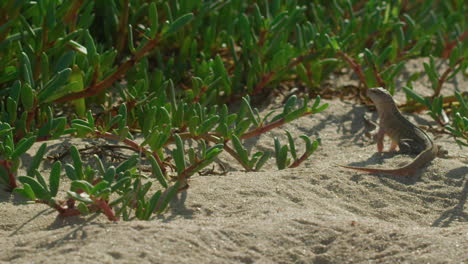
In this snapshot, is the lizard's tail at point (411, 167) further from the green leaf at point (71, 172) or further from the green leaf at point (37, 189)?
the green leaf at point (37, 189)

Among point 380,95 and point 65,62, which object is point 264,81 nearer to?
point 380,95

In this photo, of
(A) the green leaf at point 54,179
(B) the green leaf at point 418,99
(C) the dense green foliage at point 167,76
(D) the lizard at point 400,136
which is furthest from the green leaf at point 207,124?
(B) the green leaf at point 418,99

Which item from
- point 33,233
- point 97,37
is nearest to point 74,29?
point 97,37

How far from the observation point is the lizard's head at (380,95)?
4520 mm

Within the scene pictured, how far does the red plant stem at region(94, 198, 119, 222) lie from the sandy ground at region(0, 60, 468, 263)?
65 millimetres

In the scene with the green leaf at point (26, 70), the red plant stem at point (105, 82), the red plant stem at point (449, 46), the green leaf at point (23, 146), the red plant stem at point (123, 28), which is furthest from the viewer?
the red plant stem at point (449, 46)

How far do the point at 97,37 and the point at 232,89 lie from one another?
0.93 m

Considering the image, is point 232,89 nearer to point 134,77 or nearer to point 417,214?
point 134,77

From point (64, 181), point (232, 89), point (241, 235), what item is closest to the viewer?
point (241, 235)

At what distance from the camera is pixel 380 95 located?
456 centimetres

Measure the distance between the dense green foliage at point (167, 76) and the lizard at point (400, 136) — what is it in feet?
0.52

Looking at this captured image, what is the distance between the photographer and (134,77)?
4445 millimetres

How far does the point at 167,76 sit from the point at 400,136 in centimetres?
150

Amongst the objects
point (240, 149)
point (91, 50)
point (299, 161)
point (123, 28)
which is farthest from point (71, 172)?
point (123, 28)
